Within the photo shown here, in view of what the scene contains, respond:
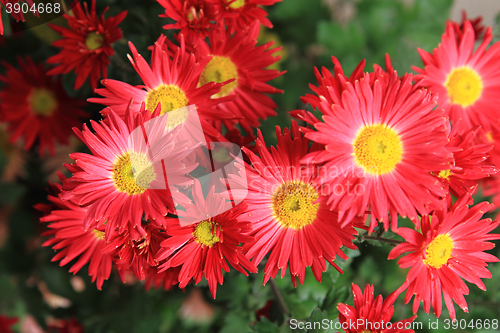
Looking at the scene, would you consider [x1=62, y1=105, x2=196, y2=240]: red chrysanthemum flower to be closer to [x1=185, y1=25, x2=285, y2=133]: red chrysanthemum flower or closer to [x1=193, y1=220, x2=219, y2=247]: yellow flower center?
[x1=193, y1=220, x2=219, y2=247]: yellow flower center

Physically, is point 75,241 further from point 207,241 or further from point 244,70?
point 244,70

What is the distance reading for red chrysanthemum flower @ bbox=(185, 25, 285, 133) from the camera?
728mm

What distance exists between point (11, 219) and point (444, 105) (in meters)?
1.41

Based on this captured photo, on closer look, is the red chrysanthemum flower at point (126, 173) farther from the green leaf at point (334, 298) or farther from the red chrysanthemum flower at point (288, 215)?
the green leaf at point (334, 298)

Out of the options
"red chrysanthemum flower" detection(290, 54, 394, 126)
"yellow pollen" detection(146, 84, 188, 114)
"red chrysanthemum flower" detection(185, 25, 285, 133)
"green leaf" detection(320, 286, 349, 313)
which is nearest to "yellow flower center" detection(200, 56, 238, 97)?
"red chrysanthemum flower" detection(185, 25, 285, 133)

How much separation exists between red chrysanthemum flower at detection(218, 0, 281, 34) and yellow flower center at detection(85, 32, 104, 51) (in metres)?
0.27

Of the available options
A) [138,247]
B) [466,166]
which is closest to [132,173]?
[138,247]

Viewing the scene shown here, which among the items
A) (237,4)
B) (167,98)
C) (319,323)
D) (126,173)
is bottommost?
(319,323)

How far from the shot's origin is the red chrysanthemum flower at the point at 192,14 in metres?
0.64

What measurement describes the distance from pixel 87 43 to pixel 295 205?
0.55 meters

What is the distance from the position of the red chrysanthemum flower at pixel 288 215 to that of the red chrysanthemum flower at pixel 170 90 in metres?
0.11

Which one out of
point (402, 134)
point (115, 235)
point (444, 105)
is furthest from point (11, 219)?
point (444, 105)

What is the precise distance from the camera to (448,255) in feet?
2.05

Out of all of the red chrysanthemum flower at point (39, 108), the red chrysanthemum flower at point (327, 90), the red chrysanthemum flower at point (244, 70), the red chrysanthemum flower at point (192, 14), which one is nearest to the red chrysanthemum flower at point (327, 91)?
the red chrysanthemum flower at point (327, 90)
